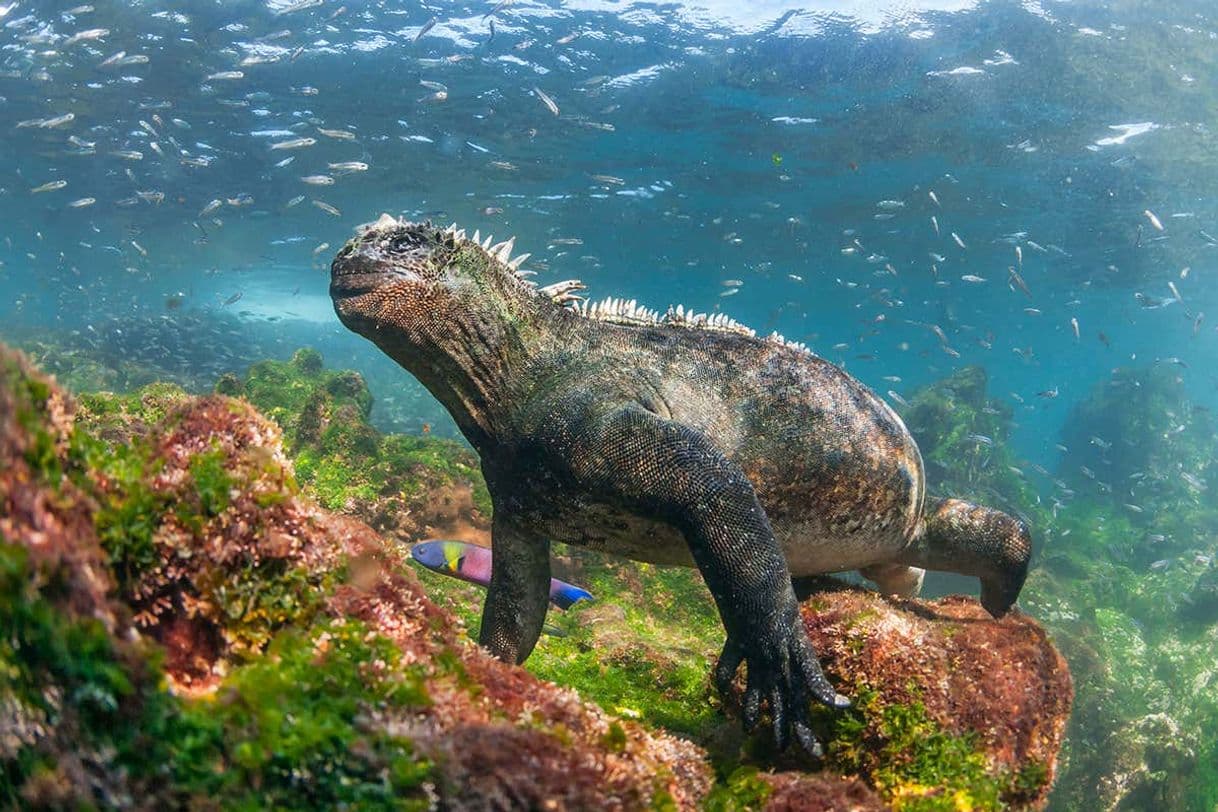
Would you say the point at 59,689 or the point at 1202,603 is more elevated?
the point at 59,689

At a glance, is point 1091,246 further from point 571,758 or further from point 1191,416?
point 571,758

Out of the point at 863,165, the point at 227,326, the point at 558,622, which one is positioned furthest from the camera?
the point at 227,326

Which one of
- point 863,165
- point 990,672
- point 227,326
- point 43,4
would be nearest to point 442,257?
point 990,672

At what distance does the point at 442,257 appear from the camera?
364 centimetres

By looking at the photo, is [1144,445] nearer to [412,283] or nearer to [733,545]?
[733,545]

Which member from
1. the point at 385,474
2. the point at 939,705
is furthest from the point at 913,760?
the point at 385,474

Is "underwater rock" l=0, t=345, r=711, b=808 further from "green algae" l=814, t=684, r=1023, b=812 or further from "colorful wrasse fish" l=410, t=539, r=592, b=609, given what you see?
"colorful wrasse fish" l=410, t=539, r=592, b=609

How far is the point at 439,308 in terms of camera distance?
3572 mm

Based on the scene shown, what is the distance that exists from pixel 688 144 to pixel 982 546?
21941 mm

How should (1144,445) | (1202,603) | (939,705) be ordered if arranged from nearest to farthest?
(939,705) → (1202,603) → (1144,445)

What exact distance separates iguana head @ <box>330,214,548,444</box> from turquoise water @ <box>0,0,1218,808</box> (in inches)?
448

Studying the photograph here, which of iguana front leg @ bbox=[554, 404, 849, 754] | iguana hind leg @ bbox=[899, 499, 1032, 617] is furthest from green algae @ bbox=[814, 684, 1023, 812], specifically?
iguana hind leg @ bbox=[899, 499, 1032, 617]

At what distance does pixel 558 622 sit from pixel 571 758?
5.36 meters

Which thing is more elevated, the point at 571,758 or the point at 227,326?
the point at 571,758
